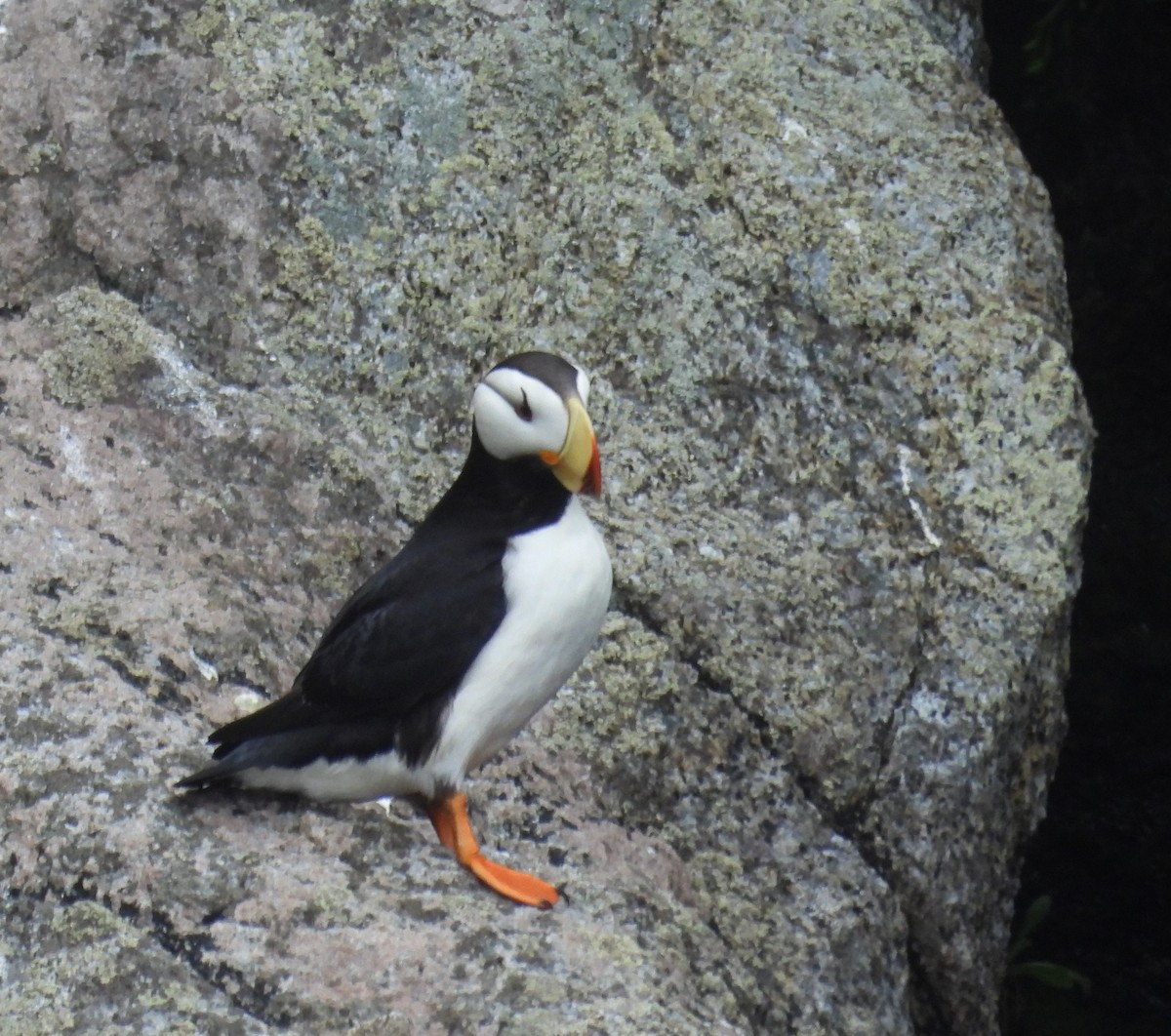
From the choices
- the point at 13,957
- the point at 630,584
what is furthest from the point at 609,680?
the point at 13,957

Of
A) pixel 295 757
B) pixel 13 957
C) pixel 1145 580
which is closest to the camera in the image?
pixel 13 957

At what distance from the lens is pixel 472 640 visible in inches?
118

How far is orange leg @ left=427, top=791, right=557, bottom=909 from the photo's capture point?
289 centimetres

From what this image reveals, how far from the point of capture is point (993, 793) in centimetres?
362

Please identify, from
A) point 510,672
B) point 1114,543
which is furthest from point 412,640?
point 1114,543

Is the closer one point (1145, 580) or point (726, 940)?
point (726, 940)

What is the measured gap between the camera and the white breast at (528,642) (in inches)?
118

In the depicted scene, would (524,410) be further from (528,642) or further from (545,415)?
(528,642)

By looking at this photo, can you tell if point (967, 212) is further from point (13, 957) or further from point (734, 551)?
point (13, 957)

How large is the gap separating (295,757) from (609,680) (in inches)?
33.1

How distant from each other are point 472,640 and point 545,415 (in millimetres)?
431

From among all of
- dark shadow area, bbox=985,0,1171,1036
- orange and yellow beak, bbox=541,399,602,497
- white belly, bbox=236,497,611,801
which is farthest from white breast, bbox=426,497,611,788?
dark shadow area, bbox=985,0,1171,1036

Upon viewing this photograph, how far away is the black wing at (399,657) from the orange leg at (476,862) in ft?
0.37

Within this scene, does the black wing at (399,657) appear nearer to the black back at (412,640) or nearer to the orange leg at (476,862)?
the black back at (412,640)
